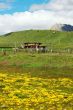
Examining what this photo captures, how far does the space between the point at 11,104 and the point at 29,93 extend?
6824 millimetres

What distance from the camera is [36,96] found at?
135ft

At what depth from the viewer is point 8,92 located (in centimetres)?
4372

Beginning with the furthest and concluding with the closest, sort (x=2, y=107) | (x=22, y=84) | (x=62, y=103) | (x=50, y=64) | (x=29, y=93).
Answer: (x=50, y=64), (x=22, y=84), (x=29, y=93), (x=62, y=103), (x=2, y=107)

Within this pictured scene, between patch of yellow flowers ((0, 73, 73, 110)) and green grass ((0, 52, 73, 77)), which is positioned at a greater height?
green grass ((0, 52, 73, 77))

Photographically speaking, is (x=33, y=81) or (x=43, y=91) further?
(x=33, y=81)

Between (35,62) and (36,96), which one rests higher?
(35,62)

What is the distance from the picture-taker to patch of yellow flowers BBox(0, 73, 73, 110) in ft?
117

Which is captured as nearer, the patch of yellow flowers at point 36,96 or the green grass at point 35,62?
the patch of yellow flowers at point 36,96

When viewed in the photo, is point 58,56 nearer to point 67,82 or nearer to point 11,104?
point 67,82

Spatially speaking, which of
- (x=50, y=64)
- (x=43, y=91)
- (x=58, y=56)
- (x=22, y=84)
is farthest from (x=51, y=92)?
(x=58, y=56)

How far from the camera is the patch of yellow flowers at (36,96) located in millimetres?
35781

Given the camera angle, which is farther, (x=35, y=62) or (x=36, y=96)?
(x=35, y=62)

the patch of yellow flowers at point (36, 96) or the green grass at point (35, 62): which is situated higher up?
the green grass at point (35, 62)

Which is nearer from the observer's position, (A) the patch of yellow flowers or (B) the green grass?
(A) the patch of yellow flowers
